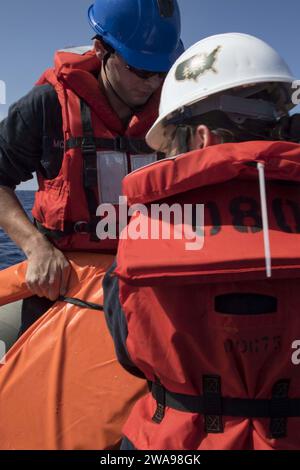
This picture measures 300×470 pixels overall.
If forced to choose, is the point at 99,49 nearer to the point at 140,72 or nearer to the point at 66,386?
the point at 140,72

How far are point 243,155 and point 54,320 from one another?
4.70 feet

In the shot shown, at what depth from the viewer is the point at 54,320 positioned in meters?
2.34

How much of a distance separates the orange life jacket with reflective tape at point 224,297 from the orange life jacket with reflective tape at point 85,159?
1.26 metres

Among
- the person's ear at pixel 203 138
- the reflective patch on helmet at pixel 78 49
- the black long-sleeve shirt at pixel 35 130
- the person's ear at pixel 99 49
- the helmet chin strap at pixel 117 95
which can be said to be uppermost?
→ the reflective patch on helmet at pixel 78 49

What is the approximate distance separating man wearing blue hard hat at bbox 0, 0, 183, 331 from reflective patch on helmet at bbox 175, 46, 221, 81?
3.17ft

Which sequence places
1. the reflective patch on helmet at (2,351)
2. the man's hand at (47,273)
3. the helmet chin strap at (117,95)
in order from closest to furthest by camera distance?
the reflective patch on helmet at (2,351), the man's hand at (47,273), the helmet chin strap at (117,95)

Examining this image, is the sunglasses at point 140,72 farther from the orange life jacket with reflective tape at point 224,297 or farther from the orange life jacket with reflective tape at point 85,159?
the orange life jacket with reflective tape at point 224,297

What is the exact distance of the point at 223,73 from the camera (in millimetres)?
1565

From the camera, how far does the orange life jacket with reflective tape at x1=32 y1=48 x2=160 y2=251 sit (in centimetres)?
257

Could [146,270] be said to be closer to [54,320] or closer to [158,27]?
[54,320]

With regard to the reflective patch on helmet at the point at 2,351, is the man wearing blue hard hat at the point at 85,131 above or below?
above

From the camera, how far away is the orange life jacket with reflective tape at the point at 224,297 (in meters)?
1.22

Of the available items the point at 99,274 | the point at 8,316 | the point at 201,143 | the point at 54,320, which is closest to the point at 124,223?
the point at 99,274

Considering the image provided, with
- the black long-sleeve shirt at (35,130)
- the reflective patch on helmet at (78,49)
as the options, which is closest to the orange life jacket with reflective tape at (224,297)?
the black long-sleeve shirt at (35,130)
